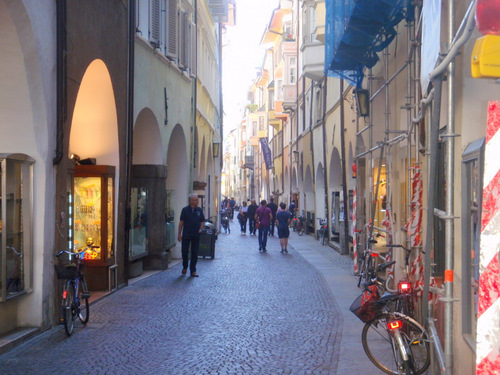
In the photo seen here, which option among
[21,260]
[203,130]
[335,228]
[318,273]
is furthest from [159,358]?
[203,130]

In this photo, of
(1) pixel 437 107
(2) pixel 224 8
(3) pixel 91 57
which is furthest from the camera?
(2) pixel 224 8

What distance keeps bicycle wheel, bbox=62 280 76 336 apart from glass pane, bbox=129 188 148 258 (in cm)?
585

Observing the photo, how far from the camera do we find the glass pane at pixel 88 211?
1336 cm

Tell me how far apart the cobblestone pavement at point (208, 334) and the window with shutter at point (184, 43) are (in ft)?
23.2

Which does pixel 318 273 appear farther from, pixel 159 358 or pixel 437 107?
pixel 437 107

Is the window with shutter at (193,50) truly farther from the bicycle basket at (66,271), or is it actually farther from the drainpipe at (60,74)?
the bicycle basket at (66,271)

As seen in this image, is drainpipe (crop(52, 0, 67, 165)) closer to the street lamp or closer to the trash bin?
the street lamp

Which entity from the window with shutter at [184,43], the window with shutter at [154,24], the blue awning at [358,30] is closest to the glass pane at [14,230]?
the blue awning at [358,30]

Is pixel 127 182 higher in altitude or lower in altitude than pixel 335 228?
higher

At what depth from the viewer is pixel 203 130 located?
2888cm

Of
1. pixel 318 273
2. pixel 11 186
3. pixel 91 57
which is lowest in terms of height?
pixel 318 273

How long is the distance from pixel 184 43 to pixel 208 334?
12.8 metres

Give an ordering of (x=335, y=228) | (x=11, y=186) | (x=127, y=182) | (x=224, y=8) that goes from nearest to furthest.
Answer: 1. (x=11, y=186)
2. (x=127, y=182)
3. (x=335, y=228)
4. (x=224, y=8)

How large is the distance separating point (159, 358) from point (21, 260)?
253cm
